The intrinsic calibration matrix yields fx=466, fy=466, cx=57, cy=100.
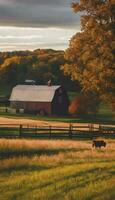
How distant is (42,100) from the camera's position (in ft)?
357

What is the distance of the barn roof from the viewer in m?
109

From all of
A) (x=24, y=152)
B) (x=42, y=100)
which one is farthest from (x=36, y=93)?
(x=24, y=152)

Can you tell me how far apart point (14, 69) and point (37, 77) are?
1086 centimetres

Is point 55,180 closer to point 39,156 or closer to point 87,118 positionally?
point 39,156

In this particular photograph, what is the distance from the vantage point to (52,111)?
10844 centimetres

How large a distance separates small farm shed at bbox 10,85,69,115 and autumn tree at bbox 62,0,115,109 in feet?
245

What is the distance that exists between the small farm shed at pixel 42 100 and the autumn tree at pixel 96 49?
245 feet

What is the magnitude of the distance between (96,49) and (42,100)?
77496 millimetres

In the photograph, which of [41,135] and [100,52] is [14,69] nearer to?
[41,135]

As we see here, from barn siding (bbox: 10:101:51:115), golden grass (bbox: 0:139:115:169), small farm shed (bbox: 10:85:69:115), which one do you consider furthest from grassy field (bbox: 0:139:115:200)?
small farm shed (bbox: 10:85:69:115)

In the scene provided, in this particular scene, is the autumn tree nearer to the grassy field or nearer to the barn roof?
the grassy field

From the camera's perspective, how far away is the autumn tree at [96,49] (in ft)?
102

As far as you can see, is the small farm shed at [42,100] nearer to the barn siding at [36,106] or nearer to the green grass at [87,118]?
the barn siding at [36,106]

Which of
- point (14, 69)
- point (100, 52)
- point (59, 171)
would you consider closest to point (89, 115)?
point (14, 69)
